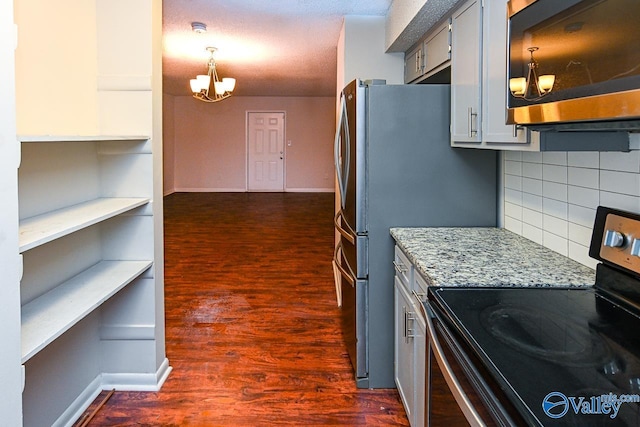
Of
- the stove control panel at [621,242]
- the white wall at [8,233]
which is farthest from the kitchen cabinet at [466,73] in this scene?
the white wall at [8,233]

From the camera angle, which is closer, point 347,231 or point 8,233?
point 8,233

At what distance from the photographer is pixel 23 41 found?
6.20ft

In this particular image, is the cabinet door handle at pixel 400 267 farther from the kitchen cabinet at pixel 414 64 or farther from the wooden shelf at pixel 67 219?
the kitchen cabinet at pixel 414 64

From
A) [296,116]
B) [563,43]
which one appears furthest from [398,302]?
[296,116]

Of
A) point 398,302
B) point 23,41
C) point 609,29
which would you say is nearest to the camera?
point 609,29

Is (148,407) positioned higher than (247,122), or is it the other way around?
(247,122)

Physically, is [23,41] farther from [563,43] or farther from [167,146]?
[167,146]

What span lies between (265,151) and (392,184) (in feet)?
30.2

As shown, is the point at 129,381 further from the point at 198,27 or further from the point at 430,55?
the point at 198,27

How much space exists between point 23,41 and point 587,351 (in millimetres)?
2059

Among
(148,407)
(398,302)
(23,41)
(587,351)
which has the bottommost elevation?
(148,407)

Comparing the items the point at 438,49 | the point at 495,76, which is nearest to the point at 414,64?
the point at 438,49

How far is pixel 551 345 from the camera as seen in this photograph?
3.80 feet

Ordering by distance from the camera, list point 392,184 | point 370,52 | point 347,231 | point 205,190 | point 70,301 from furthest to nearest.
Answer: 1. point 205,190
2. point 370,52
3. point 347,231
4. point 392,184
5. point 70,301
